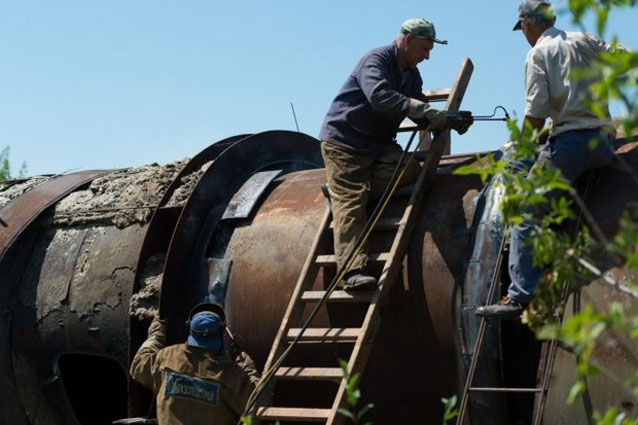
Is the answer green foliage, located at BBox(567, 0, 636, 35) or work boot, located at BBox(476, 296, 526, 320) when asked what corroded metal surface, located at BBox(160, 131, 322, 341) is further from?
green foliage, located at BBox(567, 0, 636, 35)

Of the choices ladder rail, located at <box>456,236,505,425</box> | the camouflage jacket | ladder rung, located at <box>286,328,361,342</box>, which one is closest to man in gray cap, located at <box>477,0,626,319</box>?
ladder rail, located at <box>456,236,505,425</box>

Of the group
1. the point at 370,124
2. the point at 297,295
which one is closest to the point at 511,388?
the point at 297,295

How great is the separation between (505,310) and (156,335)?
289 cm

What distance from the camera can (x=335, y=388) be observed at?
300 inches

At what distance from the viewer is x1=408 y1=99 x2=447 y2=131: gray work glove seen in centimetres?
743

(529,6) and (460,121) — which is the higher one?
(529,6)

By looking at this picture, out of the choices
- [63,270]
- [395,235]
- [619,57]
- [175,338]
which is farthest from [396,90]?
[619,57]

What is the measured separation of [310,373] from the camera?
7035 mm

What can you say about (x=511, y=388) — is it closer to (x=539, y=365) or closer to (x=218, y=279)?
(x=539, y=365)

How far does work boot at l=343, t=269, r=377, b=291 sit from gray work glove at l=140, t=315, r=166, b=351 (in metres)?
1.68

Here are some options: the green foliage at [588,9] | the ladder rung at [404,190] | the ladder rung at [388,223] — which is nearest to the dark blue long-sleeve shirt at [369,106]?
the ladder rung at [404,190]

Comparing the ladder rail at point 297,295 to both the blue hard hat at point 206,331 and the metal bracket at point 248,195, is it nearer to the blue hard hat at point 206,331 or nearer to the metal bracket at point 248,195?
the blue hard hat at point 206,331

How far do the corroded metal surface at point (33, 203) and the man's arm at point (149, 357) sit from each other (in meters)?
1.96

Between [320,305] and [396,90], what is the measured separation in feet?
5.59
